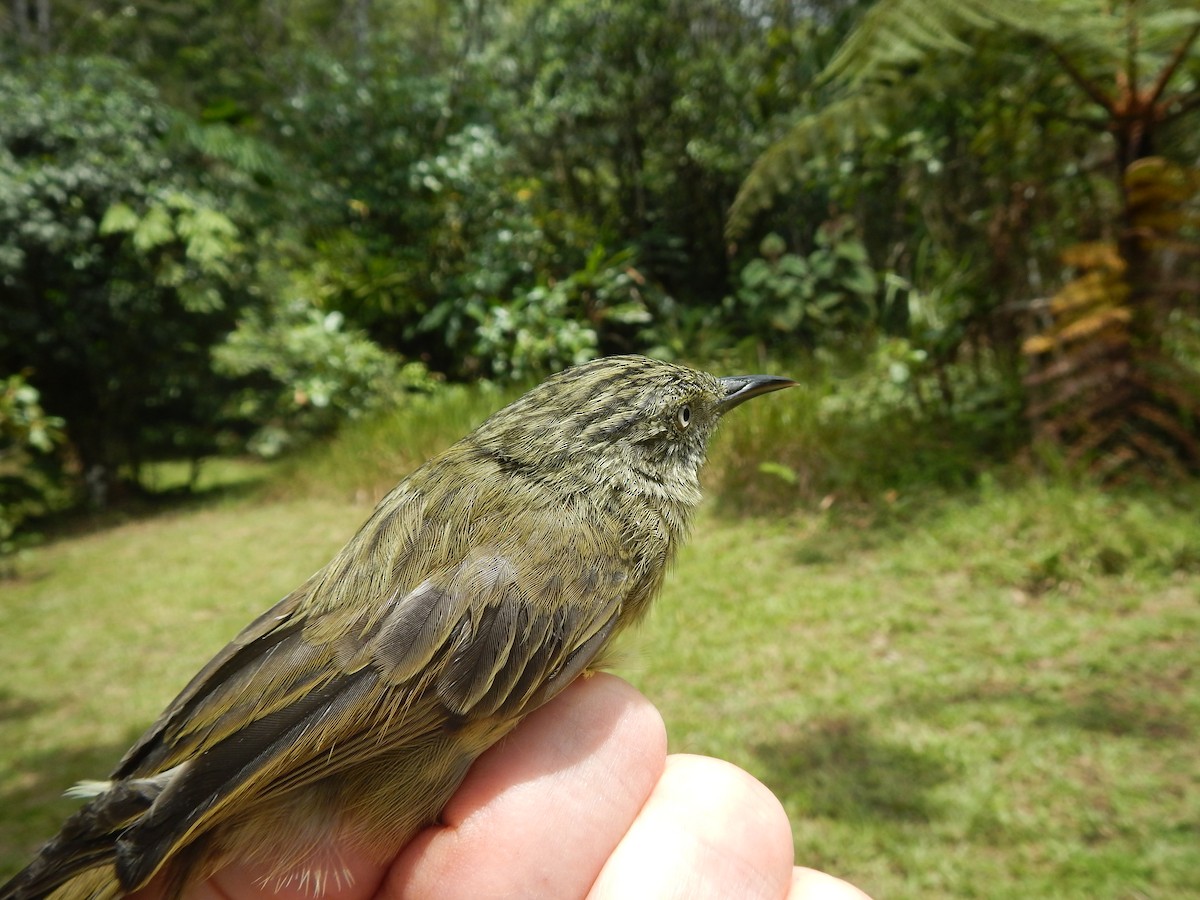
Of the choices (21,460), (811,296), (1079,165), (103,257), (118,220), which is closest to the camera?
(1079,165)

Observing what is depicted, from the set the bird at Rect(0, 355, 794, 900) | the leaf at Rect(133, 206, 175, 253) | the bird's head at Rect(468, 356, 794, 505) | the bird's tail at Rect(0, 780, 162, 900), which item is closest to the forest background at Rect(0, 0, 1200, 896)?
the leaf at Rect(133, 206, 175, 253)

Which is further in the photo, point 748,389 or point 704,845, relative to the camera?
point 748,389

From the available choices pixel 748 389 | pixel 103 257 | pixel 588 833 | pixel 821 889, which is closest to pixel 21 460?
pixel 103 257

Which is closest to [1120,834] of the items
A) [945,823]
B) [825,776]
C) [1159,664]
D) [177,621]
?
[945,823]

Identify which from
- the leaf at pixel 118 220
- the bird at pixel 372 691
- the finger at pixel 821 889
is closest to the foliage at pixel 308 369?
the leaf at pixel 118 220

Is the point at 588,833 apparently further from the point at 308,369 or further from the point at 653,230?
the point at 653,230

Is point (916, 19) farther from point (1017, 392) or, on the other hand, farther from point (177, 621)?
point (177, 621)
